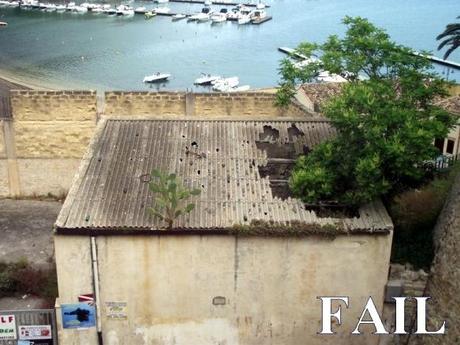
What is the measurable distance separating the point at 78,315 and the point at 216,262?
3.08 m

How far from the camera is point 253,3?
11456cm

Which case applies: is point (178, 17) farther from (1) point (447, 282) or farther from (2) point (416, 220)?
(1) point (447, 282)

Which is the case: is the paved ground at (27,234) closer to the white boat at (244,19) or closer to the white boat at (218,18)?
the white boat at (244,19)

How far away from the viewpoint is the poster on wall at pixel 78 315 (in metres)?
13.3

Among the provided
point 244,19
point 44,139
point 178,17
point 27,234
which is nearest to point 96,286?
point 27,234

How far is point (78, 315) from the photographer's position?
1333 cm

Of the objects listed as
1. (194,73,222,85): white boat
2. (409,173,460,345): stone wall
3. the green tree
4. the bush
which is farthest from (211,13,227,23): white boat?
(409,173,460,345): stone wall

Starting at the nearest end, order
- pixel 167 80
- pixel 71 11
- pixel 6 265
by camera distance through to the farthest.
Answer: pixel 6 265 < pixel 167 80 < pixel 71 11

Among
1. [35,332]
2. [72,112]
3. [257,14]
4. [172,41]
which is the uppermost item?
[72,112]

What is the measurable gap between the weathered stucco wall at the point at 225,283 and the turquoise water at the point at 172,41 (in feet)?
165

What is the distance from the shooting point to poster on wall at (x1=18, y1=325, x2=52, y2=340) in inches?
541

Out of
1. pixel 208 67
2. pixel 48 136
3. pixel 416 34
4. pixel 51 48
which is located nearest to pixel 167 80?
pixel 208 67

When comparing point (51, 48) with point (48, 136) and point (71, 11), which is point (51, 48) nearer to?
point (71, 11)

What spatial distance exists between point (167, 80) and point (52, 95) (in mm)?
42864
